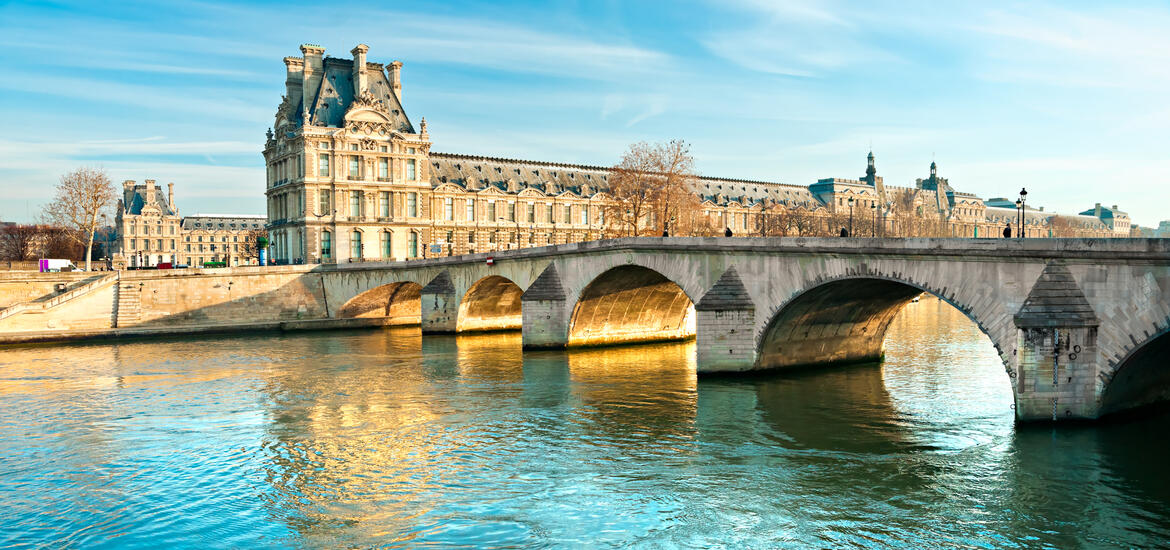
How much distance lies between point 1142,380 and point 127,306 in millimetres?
55042

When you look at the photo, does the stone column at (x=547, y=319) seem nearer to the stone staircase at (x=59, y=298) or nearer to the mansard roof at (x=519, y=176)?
the stone staircase at (x=59, y=298)

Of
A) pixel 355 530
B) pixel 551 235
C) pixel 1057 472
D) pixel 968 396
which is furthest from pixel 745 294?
pixel 551 235

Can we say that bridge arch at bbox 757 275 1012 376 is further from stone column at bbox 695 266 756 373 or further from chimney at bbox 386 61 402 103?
chimney at bbox 386 61 402 103

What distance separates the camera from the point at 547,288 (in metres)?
44.0

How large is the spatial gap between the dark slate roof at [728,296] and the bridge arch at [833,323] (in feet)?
4.24

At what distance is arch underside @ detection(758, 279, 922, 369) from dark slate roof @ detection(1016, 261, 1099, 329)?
6.61 m

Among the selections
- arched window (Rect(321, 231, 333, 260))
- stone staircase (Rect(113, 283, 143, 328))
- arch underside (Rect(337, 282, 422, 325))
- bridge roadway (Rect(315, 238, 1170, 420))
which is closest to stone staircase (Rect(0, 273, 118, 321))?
stone staircase (Rect(113, 283, 143, 328))

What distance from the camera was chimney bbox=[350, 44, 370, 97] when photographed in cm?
7931

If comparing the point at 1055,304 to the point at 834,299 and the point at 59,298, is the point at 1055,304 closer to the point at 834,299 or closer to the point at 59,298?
the point at 834,299

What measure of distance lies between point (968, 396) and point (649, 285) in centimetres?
1767

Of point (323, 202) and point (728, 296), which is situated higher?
point (323, 202)

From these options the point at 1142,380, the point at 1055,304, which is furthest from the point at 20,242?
the point at 1142,380

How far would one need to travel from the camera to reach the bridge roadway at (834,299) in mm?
21297

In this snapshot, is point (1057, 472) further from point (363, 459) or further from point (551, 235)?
point (551, 235)
